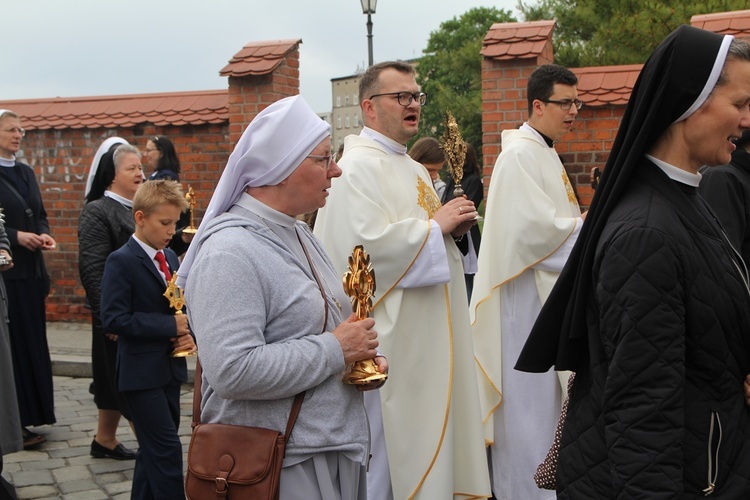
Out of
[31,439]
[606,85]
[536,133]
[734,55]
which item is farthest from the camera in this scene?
[606,85]

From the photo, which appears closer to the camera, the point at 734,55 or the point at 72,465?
the point at 734,55

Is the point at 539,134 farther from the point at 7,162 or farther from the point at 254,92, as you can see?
the point at 254,92

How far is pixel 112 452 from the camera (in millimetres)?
6398

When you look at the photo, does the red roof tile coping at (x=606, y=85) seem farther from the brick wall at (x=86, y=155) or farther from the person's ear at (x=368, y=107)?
the person's ear at (x=368, y=107)

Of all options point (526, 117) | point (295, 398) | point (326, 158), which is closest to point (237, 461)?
point (295, 398)

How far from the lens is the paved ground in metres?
5.73

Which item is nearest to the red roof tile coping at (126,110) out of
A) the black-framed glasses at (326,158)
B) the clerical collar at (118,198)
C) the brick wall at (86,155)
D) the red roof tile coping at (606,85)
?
the brick wall at (86,155)

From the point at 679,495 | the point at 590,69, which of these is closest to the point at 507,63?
the point at 590,69

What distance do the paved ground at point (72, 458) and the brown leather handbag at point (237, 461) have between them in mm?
3021

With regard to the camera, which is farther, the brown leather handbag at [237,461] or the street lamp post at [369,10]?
the street lamp post at [369,10]

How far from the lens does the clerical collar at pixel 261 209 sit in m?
2.92

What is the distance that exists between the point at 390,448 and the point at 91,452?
275 cm

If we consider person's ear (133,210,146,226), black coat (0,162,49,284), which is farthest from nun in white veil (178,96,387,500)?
black coat (0,162,49,284)

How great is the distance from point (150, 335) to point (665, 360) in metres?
3.03
